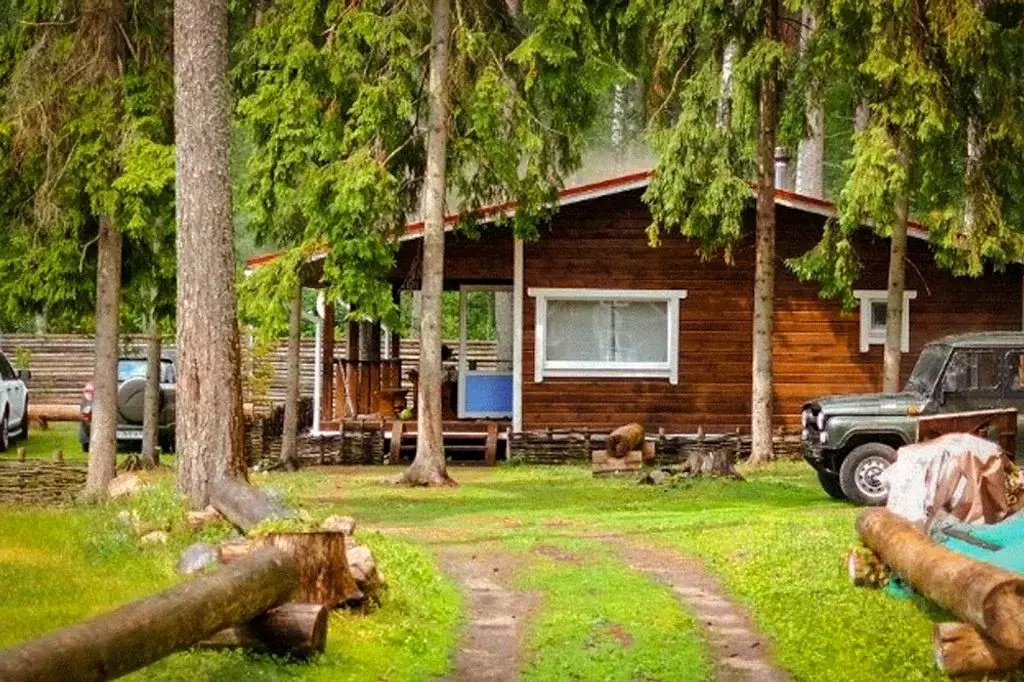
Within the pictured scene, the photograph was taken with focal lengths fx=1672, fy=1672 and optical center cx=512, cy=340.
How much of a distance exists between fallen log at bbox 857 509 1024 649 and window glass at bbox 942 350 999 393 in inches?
277

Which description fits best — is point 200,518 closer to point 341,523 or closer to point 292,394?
point 341,523

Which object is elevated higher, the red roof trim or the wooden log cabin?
the red roof trim

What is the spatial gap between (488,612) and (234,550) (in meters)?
2.20

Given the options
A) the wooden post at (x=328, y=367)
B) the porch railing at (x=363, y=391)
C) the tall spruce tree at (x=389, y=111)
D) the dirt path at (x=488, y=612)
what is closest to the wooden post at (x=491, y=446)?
the porch railing at (x=363, y=391)

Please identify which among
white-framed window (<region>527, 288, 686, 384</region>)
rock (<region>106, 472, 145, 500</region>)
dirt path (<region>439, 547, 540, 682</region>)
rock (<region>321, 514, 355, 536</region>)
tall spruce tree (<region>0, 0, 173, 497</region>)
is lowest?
dirt path (<region>439, 547, 540, 682</region>)

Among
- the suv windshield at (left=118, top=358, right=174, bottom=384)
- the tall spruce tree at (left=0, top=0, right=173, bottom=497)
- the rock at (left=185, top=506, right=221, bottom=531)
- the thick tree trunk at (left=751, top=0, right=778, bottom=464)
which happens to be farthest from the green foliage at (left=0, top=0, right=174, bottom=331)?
the suv windshield at (left=118, top=358, right=174, bottom=384)

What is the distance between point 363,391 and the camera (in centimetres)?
2858

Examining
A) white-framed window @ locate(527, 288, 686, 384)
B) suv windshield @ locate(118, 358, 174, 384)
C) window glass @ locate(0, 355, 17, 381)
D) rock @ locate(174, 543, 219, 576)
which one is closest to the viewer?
rock @ locate(174, 543, 219, 576)

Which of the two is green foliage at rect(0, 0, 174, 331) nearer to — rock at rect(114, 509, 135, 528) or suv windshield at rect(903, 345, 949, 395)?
rock at rect(114, 509, 135, 528)

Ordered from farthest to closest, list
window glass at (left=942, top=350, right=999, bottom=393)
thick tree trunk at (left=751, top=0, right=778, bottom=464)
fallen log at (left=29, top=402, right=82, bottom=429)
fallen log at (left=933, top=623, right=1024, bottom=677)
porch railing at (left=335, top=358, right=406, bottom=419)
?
fallen log at (left=29, top=402, right=82, bottom=429) → porch railing at (left=335, top=358, right=406, bottom=419) → thick tree trunk at (left=751, top=0, right=778, bottom=464) → window glass at (left=942, top=350, right=999, bottom=393) → fallen log at (left=933, top=623, right=1024, bottom=677)

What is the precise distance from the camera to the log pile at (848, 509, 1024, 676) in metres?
9.36

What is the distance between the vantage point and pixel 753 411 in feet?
86.4

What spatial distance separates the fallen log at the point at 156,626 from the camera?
6.91m

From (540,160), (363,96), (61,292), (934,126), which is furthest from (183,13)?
(934,126)
